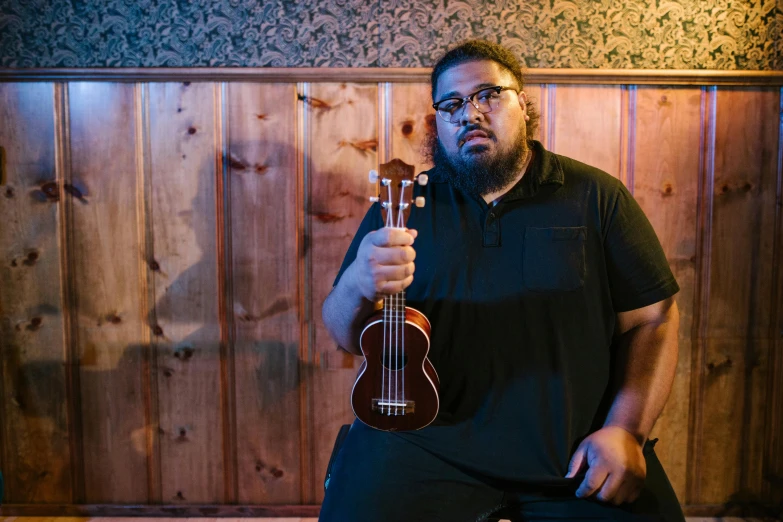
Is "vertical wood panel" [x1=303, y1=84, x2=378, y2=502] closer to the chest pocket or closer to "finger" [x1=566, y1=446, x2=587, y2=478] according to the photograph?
the chest pocket

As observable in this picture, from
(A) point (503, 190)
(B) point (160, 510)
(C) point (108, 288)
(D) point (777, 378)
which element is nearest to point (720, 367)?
(D) point (777, 378)

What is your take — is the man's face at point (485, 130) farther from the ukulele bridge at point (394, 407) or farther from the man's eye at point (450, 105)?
the ukulele bridge at point (394, 407)

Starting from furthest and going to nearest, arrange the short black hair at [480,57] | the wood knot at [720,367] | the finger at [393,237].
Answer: the wood knot at [720,367]
the short black hair at [480,57]
the finger at [393,237]

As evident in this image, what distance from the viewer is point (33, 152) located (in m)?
2.14

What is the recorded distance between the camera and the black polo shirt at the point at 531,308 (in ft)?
4.50

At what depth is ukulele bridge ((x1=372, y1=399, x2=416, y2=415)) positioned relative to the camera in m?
1.33

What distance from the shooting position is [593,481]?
126 cm

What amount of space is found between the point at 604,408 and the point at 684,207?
1074 mm

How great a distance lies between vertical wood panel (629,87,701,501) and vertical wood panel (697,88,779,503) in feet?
0.29

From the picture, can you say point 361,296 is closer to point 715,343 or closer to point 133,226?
point 133,226

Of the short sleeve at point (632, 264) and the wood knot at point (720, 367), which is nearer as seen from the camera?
the short sleeve at point (632, 264)

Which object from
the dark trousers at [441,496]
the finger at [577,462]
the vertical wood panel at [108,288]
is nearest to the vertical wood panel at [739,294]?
the dark trousers at [441,496]

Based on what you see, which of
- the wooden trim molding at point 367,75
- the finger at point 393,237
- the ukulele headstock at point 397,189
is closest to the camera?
the finger at point 393,237

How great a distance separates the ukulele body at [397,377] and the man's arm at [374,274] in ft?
0.17
